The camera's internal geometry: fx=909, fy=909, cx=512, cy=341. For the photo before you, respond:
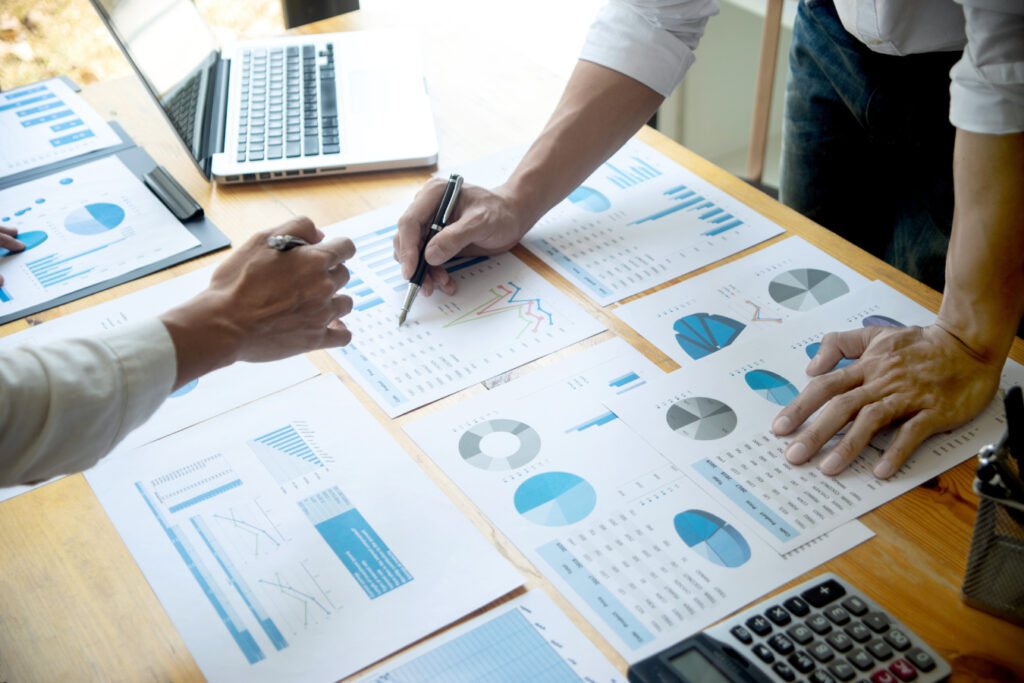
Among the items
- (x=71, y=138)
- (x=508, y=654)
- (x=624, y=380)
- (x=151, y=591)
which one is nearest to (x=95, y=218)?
(x=71, y=138)

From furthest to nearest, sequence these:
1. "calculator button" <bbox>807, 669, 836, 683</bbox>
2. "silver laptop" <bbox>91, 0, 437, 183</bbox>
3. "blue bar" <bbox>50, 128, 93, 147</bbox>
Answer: "blue bar" <bbox>50, 128, 93, 147</bbox>
"silver laptop" <bbox>91, 0, 437, 183</bbox>
"calculator button" <bbox>807, 669, 836, 683</bbox>

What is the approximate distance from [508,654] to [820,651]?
0.26 metres

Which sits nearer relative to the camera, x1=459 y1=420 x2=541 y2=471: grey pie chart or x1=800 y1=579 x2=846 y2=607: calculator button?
x1=800 y1=579 x2=846 y2=607: calculator button

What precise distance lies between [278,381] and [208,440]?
0.11m

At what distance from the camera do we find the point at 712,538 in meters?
0.86

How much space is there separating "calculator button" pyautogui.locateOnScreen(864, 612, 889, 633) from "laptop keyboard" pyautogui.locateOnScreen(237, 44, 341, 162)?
1.02 meters

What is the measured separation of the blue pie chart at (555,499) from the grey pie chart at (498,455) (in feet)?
0.11

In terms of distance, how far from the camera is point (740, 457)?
93 centimetres

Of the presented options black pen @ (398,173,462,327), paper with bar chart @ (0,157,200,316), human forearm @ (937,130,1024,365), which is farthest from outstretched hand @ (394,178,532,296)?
human forearm @ (937,130,1024,365)

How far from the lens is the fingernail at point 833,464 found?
0.91 meters

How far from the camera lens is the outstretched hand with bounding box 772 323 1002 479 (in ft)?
3.03

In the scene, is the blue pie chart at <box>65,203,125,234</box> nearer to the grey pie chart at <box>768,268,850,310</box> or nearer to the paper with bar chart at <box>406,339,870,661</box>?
the paper with bar chart at <box>406,339,870,661</box>

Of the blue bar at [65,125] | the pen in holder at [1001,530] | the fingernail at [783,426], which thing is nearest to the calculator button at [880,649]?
the pen in holder at [1001,530]

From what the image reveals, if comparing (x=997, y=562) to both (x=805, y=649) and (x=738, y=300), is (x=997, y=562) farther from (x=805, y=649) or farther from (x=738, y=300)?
(x=738, y=300)
